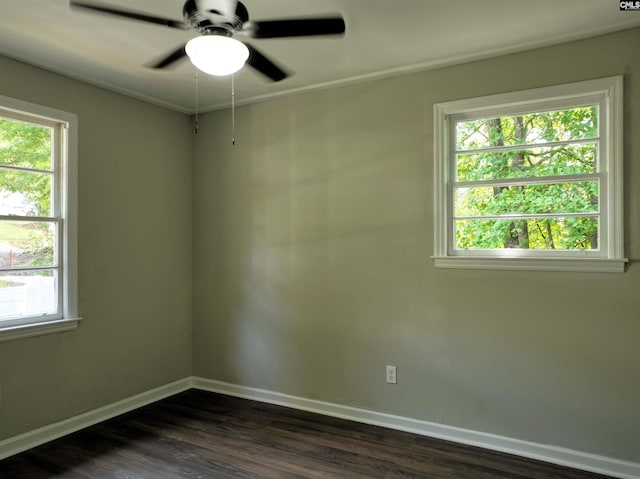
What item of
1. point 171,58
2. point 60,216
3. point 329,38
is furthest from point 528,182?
point 60,216

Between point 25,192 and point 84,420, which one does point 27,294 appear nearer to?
point 25,192

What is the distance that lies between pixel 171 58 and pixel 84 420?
2.66 m

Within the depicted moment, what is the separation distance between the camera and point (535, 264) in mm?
2689

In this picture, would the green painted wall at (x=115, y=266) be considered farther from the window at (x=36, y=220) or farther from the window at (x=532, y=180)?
the window at (x=532, y=180)

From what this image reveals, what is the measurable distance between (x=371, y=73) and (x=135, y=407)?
128 inches

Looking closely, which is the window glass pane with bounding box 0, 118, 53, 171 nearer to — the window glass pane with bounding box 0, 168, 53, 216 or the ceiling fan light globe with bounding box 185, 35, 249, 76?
the window glass pane with bounding box 0, 168, 53, 216

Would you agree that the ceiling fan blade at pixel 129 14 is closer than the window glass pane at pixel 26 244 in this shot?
Yes

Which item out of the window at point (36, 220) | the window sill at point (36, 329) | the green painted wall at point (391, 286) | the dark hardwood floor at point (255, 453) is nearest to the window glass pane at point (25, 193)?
the window at point (36, 220)

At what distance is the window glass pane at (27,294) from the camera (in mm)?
2814

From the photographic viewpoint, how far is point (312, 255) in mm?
3451

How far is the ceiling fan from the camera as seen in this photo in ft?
5.59

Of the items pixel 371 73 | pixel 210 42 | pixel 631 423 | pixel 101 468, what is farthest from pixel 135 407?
pixel 631 423

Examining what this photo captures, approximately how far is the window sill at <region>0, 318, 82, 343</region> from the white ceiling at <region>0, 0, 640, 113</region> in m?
1.76

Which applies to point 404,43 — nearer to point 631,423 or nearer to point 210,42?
point 210,42
